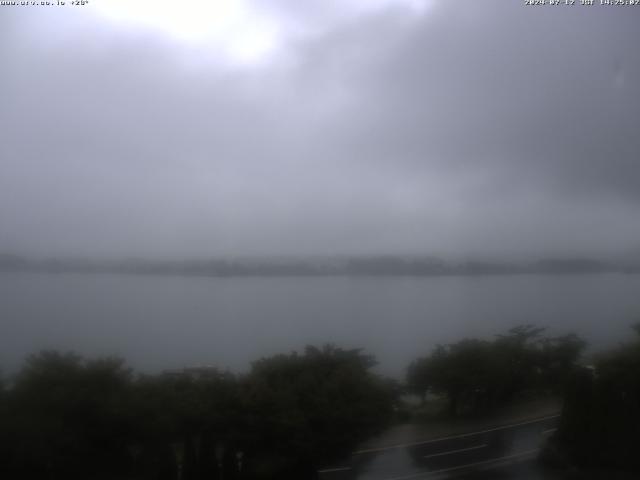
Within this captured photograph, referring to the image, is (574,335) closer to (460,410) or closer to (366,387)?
(460,410)

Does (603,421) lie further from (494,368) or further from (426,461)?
(426,461)

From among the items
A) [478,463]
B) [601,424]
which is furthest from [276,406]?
[601,424]

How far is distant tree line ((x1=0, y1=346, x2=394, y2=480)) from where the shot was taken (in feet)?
10.9

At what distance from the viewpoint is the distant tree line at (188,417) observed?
3309mm

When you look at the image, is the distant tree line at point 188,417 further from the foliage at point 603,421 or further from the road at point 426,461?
the foliage at point 603,421

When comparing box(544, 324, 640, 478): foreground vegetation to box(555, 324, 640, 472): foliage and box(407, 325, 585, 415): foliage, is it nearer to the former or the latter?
box(555, 324, 640, 472): foliage

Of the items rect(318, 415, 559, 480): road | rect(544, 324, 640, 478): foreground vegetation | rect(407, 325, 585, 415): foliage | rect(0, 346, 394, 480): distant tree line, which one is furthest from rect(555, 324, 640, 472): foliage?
rect(0, 346, 394, 480): distant tree line

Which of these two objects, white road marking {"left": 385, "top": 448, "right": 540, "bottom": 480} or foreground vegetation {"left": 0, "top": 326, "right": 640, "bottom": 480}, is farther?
white road marking {"left": 385, "top": 448, "right": 540, "bottom": 480}

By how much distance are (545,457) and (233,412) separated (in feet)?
6.32

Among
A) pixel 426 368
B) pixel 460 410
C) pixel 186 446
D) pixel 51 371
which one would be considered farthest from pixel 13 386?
pixel 460 410

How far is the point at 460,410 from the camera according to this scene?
12.2 feet

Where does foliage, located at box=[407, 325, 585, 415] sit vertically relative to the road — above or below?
above

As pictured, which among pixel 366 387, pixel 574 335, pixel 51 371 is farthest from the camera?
pixel 574 335

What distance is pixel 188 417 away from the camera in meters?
3.40
